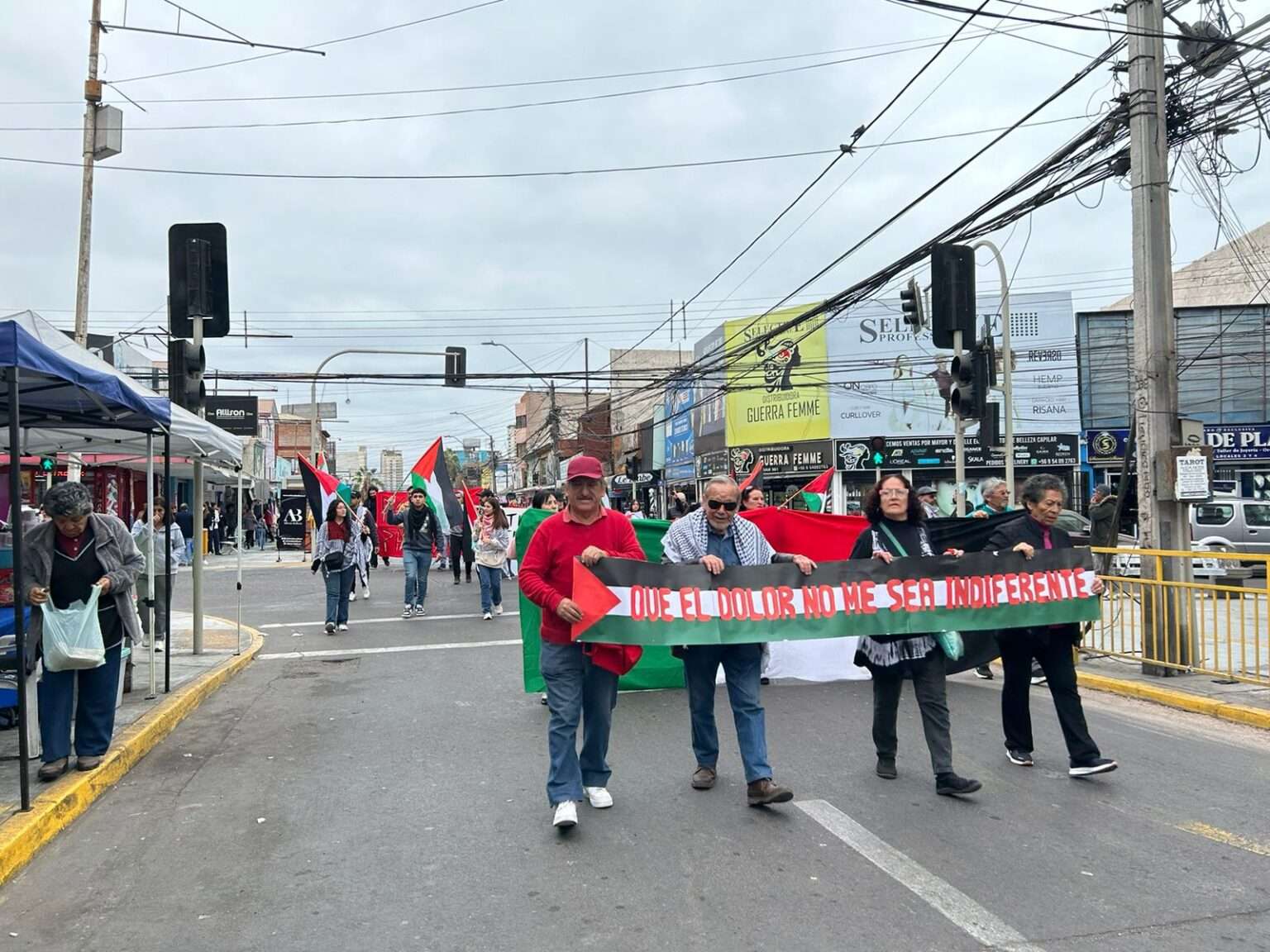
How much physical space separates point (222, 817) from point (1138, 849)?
466cm

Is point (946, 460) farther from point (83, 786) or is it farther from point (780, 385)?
point (83, 786)

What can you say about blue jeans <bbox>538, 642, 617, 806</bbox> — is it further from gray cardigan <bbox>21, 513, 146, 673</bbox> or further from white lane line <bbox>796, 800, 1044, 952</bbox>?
gray cardigan <bbox>21, 513, 146, 673</bbox>

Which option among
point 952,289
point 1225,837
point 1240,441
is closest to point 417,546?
point 952,289

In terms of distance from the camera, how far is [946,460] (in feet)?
113

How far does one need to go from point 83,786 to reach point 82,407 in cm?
306

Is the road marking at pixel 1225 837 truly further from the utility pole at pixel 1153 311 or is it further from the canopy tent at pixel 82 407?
the canopy tent at pixel 82 407

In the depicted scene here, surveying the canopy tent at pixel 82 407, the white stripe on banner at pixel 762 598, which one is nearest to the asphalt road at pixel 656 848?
the white stripe on banner at pixel 762 598

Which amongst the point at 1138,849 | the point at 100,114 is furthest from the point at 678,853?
the point at 100,114

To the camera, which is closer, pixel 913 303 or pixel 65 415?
pixel 65 415

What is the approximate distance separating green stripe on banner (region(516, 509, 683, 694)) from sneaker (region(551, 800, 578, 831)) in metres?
3.03

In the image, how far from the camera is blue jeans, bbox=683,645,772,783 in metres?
5.44

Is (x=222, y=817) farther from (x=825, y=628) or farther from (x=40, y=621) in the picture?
(x=825, y=628)

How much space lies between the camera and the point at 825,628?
6.10 meters

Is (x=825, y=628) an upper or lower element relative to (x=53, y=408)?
lower
